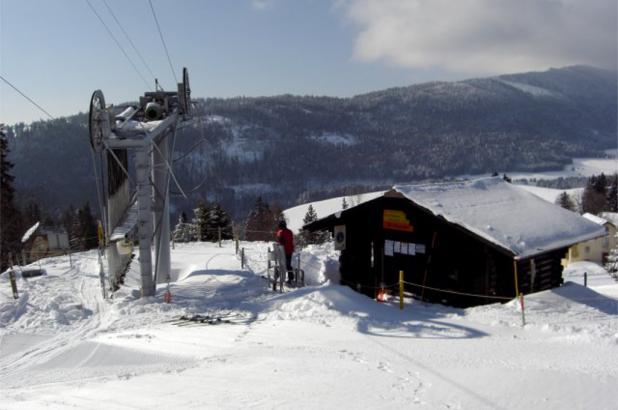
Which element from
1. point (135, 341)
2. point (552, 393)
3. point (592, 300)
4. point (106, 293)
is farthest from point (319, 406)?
point (106, 293)

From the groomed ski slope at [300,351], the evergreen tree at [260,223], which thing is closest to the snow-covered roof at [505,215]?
the groomed ski slope at [300,351]

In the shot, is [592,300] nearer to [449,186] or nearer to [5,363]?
[449,186]

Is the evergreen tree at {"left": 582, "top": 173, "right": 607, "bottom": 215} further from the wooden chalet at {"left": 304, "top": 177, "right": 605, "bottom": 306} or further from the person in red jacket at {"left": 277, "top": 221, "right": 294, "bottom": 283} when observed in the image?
the person in red jacket at {"left": 277, "top": 221, "right": 294, "bottom": 283}

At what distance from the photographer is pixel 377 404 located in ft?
24.5

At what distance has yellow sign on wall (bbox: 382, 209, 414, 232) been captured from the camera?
54.2ft

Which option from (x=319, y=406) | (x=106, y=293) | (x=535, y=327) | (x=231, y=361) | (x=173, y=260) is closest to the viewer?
(x=319, y=406)

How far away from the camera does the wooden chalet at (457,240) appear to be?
48.2 feet

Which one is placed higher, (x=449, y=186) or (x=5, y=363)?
(x=449, y=186)

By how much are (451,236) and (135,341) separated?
9.04 m

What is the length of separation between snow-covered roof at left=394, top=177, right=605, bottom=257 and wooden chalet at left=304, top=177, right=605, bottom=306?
0.03m

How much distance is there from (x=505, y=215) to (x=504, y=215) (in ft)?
0.13

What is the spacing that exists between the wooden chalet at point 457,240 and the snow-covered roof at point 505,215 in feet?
0.11

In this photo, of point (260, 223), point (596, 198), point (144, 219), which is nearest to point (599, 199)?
point (596, 198)

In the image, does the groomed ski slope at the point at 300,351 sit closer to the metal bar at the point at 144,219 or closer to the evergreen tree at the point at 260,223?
the metal bar at the point at 144,219
